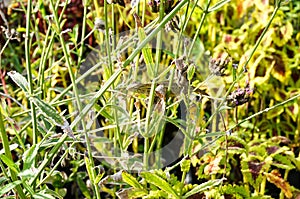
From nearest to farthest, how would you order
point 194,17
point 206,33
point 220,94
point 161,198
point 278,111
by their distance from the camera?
1. point 161,198
2. point 220,94
3. point 278,111
4. point 194,17
5. point 206,33

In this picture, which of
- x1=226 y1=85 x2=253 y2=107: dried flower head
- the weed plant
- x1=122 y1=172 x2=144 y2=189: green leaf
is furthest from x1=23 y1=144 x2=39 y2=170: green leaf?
x1=226 y1=85 x2=253 y2=107: dried flower head

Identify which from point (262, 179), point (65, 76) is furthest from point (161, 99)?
point (65, 76)

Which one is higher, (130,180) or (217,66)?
(217,66)

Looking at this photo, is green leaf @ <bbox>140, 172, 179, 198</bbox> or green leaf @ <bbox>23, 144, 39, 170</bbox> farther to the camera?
green leaf @ <bbox>140, 172, 179, 198</bbox>

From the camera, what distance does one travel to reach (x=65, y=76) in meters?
1.72

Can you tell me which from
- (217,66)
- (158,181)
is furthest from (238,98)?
(158,181)

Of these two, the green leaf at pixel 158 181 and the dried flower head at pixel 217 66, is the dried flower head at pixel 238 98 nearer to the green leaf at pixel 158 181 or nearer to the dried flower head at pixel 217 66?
the dried flower head at pixel 217 66

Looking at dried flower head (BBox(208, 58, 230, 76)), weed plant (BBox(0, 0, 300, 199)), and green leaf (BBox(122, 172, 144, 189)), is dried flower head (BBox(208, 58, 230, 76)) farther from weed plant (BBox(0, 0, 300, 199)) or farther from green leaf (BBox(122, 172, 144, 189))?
green leaf (BBox(122, 172, 144, 189))

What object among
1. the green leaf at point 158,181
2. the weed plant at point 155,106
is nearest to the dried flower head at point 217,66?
the weed plant at point 155,106

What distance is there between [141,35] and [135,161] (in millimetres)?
333

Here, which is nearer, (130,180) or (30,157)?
(30,157)

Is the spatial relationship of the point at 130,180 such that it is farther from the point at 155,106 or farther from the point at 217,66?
the point at 217,66

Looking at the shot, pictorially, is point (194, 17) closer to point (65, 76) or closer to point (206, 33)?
point (206, 33)

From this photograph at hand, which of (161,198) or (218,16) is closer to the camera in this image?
(161,198)
